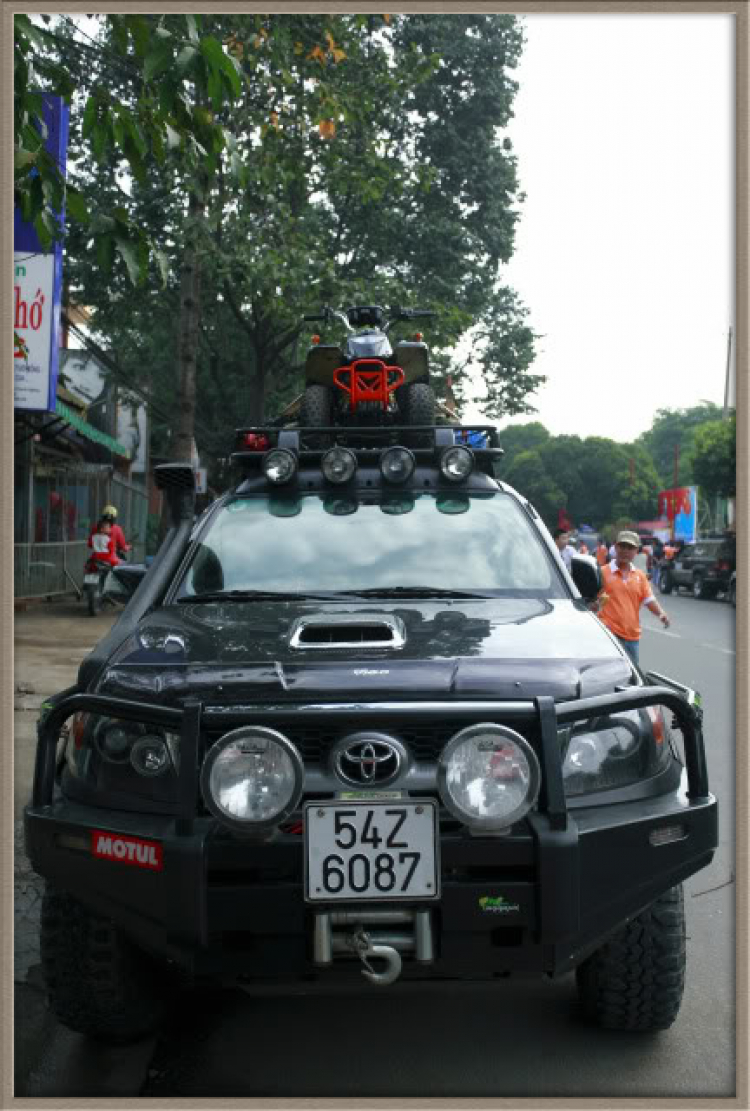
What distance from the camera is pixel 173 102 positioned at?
415 centimetres

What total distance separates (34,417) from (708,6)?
16.6 meters

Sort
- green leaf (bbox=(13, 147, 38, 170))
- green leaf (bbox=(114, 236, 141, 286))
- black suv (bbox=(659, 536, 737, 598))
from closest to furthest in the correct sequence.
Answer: green leaf (bbox=(13, 147, 38, 170))
green leaf (bbox=(114, 236, 141, 286))
black suv (bbox=(659, 536, 737, 598))

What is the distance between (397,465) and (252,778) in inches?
93.4

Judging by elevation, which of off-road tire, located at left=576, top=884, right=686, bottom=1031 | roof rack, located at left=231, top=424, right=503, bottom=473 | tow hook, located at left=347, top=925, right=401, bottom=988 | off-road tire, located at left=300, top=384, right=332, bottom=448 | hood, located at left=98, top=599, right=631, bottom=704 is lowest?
off-road tire, located at left=576, top=884, right=686, bottom=1031

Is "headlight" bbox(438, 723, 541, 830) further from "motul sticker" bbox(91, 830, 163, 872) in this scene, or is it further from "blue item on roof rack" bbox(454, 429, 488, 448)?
"blue item on roof rack" bbox(454, 429, 488, 448)

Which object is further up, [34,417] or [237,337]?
[237,337]

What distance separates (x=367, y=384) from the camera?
850 centimetres

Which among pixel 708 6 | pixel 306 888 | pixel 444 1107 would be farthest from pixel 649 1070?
pixel 708 6

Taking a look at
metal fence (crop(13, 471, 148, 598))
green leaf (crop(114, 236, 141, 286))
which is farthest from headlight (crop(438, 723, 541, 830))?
metal fence (crop(13, 471, 148, 598))

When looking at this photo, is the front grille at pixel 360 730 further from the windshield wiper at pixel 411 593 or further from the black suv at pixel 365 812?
the windshield wiper at pixel 411 593

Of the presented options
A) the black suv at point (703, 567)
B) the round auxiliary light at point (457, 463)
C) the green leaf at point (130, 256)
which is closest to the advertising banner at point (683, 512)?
the black suv at point (703, 567)

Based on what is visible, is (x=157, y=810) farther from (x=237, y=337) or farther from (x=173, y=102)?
(x=237, y=337)

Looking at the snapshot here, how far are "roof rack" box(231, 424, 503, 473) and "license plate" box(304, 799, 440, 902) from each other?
8.36ft

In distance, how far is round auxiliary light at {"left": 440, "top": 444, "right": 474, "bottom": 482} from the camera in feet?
17.1
